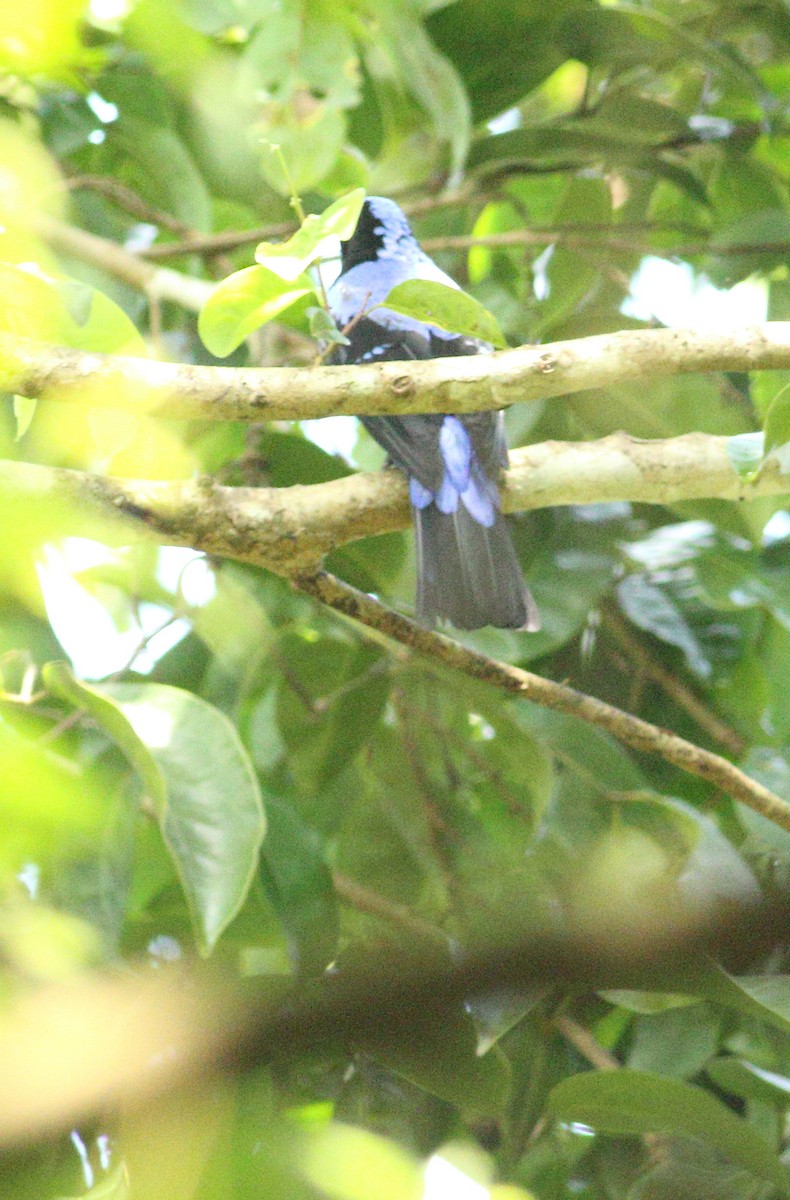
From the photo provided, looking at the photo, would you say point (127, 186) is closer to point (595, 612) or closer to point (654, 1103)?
point (595, 612)

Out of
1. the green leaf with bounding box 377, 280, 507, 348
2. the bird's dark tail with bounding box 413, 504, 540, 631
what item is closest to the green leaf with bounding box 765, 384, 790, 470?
the green leaf with bounding box 377, 280, 507, 348

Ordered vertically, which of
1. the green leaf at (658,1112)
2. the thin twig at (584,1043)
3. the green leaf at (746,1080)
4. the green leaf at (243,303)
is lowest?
the thin twig at (584,1043)

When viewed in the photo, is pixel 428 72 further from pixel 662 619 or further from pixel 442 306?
pixel 662 619

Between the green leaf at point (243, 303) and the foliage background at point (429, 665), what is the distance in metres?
0.20

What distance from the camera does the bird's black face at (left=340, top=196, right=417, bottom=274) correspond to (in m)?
3.38

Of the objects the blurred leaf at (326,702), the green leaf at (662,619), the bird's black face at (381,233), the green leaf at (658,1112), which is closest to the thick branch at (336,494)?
the blurred leaf at (326,702)

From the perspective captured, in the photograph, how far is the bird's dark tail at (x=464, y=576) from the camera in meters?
2.46

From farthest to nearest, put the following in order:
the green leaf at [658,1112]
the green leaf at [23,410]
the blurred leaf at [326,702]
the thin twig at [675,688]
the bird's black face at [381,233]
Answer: the bird's black face at [381,233], the thin twig at [675,688], the blurred leaf at [326,702], the green leaf at [658,1112], the green leaf at [23,410]

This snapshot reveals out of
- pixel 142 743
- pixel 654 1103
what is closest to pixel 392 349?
pixel 142 743

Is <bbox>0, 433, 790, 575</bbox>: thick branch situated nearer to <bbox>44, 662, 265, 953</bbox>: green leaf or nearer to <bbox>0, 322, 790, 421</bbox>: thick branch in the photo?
<bbox>0, 322, 790, 421</bbox>: thick branch

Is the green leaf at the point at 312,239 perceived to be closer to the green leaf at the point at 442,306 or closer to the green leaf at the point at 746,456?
the green leaf at the point at 442,306

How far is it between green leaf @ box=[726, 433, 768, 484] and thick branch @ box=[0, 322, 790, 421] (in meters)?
0.14

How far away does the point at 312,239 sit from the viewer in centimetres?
155

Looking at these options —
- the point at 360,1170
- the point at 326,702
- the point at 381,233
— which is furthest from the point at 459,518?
the point at 360,1170
